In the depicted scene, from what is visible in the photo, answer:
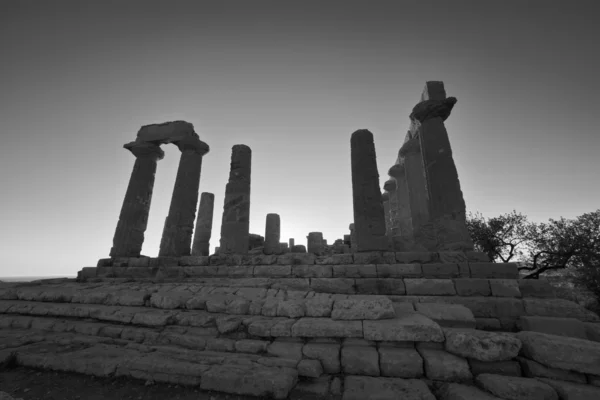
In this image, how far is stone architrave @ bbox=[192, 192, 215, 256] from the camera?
51.1 feet

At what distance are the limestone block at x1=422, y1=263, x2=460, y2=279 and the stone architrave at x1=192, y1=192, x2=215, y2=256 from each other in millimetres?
12413

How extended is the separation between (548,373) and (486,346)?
75 cm

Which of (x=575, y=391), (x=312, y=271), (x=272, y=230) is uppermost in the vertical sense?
(x=272, y=230)

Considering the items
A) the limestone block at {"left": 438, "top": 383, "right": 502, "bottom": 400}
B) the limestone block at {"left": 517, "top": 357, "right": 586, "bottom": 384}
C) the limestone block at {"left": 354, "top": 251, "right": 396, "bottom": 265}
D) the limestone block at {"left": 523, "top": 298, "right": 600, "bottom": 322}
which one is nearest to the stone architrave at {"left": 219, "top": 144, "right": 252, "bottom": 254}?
the limestone block at {"left": 354, "top": 251, "right": 396, "bottom": 265}

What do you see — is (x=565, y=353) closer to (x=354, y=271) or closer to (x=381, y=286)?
(x=381, y=286)

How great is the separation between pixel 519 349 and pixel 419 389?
1.76 metres

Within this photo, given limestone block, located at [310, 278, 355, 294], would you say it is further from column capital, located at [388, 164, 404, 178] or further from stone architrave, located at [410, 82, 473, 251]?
column capital, located at [388, 164, 404, 178]

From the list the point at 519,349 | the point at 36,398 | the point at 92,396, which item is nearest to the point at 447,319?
the point at 519,349

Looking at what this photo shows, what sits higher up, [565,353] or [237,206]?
[237,206]

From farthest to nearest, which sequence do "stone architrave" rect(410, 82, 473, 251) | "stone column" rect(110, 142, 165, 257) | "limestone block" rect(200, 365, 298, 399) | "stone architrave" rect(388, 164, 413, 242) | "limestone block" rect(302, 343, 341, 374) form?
"stone architrave" rect(388, 164, 413, 242) → "stone column" rect(110, 142, 165, 257) → "stone architrave" rect(410, 82, 473, 251) → "limestone block" rect(302, 343, 341, 374) → "limestone block" rect(200, 365, 298, 399)

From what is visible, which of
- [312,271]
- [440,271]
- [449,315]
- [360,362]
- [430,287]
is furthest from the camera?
[312,271]

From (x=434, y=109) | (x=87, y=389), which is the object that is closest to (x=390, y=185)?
(x=434, y=109)

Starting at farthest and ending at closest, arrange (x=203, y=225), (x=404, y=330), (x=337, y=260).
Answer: (x=203, y=225)
(x=337, y=260)
(x=404, y=330)

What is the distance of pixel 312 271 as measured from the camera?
23.8 ft
